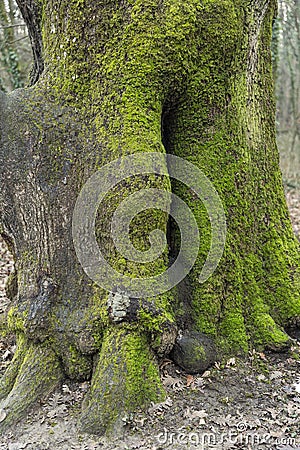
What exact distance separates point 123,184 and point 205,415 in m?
2.01

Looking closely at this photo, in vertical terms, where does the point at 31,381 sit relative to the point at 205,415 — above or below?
above

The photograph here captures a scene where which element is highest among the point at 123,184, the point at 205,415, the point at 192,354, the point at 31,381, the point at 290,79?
the point at 290,79

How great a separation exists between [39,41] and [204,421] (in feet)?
12.6

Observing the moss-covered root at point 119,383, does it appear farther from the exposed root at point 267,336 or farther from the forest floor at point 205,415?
the exposed root at point 267,336

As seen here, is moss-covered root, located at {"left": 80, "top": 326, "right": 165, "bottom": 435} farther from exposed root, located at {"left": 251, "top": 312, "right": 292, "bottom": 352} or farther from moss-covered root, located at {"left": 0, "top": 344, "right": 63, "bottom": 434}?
exposed root, located at {"left": 251, "top": 312, "right": 292, "bottom": 352}

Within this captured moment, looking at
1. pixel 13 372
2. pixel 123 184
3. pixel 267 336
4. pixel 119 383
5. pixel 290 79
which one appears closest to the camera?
pixel 119 383

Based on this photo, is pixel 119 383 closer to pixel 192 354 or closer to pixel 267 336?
pixel 192 354

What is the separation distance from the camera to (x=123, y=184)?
3744mm

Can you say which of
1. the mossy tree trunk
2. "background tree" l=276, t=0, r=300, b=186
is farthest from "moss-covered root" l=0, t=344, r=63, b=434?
"background tree" l=276, t=0, r=300, b=186

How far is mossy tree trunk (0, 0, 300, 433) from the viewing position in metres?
3.73

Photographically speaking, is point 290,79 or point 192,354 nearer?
point 192,354

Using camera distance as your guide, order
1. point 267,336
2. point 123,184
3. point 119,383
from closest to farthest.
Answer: point 119,383 < point 123,184 < point 267,336

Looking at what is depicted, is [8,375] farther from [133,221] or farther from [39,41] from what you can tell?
[39,41]

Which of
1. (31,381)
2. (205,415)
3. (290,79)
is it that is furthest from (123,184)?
(290,79)
